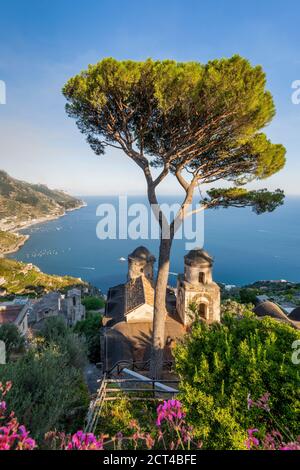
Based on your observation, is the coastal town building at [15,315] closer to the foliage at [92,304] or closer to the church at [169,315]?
the church at [169,315]

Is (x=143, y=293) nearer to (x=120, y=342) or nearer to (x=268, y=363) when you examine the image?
(x=120, y=342)

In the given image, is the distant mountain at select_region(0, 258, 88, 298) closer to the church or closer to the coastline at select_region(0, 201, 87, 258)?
the coastline at select_region(0, 201, 87, 258)

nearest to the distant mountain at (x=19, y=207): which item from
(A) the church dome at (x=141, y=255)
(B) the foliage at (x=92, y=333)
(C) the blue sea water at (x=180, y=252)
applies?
(C) the blue sea water at (x=180, y=252)

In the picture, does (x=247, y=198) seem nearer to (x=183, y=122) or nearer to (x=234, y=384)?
(x=183, y=122)

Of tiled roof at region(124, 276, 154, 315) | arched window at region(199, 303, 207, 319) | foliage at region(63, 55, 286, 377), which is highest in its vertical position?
foliage at region(63, 55, 286, 377)

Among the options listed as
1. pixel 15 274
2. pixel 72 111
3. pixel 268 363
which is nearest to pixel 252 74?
pixel 72 111

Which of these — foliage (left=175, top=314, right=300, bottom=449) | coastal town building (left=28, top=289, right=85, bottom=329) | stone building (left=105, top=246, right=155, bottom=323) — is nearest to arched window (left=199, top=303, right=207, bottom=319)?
stone building (left=105, top=246, right=155, bottom=323)
